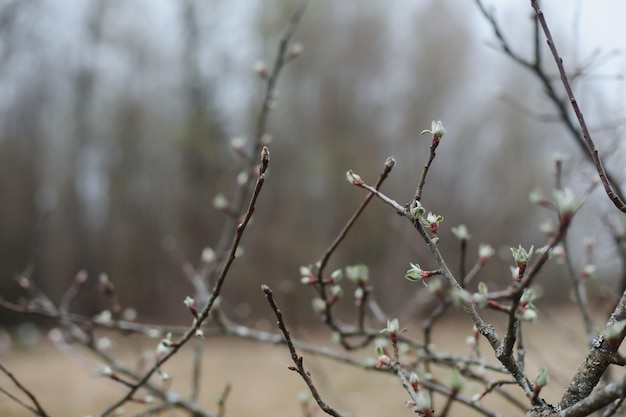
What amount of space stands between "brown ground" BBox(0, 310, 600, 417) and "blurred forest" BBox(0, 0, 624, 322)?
71cm

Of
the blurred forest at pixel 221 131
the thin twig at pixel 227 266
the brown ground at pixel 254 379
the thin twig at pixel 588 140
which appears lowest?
the thin twig at pixel 227 266

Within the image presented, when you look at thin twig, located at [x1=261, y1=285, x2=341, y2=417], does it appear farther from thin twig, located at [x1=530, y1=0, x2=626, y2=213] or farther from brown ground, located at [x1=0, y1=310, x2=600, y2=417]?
brown ground, located at [x1=0, y1=310, x2=600, y2=417]

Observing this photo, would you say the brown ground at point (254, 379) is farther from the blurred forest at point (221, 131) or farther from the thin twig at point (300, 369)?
the thin twig at point (300, 369)

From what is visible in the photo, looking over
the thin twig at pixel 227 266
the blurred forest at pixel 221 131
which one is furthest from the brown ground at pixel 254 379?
the thin twig at pixel 227 266

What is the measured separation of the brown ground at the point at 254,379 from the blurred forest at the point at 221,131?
2.34 feet

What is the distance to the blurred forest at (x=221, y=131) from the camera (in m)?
4.41

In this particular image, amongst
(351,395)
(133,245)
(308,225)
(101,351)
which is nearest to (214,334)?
(101,351)

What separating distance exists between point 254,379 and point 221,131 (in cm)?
240

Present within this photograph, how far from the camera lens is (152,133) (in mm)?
5012

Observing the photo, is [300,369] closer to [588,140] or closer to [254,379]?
[588,140]

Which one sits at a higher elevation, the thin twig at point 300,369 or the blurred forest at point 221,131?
the blurred forest at point 221,131

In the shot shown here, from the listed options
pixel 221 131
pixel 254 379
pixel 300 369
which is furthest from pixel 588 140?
pixel 221 131

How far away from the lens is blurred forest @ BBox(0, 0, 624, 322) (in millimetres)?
4414

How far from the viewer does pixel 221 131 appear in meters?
4.72
